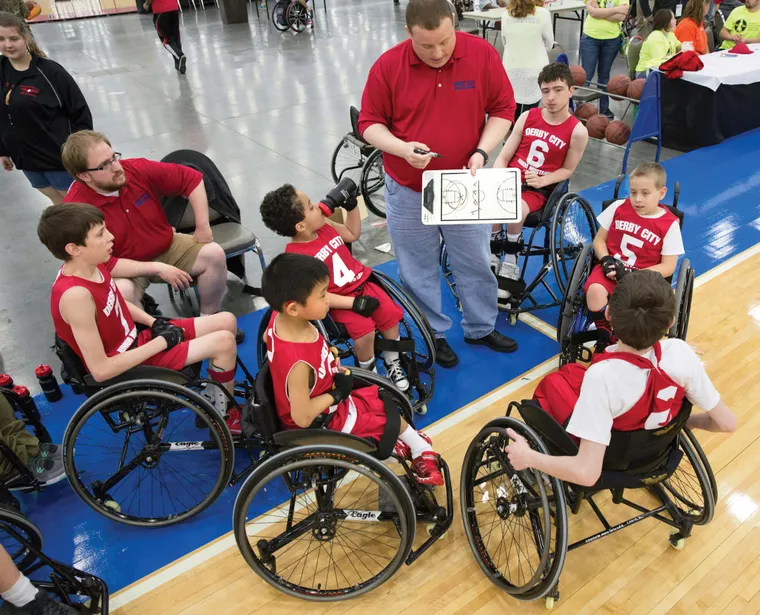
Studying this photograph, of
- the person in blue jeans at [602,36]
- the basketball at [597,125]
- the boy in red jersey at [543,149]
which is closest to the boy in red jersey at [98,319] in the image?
the boy in red jersey at [543,149]

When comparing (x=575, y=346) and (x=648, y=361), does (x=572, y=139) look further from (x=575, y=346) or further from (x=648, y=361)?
(x=648, y=361)

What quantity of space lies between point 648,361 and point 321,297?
0.93 metres

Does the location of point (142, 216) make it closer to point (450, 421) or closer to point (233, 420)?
point (233, 420)

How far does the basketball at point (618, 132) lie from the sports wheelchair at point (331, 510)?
3.95 meters

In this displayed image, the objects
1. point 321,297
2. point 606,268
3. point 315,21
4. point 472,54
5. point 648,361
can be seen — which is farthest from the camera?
point 315,21

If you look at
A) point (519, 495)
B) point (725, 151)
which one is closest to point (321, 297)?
point (519, 495)

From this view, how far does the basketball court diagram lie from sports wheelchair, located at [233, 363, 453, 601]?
0.83 metres

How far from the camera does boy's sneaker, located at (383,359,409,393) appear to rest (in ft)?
8.42

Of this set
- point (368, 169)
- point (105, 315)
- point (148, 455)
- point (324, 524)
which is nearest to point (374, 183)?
point (368, 169)

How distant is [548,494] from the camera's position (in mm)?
Result: 1776

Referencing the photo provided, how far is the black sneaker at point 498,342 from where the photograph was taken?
301 centimetres

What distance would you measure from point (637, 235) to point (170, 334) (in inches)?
80.2

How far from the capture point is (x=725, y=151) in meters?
5.28

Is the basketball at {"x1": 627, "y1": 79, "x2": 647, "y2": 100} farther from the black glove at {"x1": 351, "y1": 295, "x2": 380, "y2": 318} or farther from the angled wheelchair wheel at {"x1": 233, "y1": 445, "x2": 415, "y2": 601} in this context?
the angled wheelchair wheel at {"x1": 233, "y1": 445, "x2": 415, "y2": 601}
